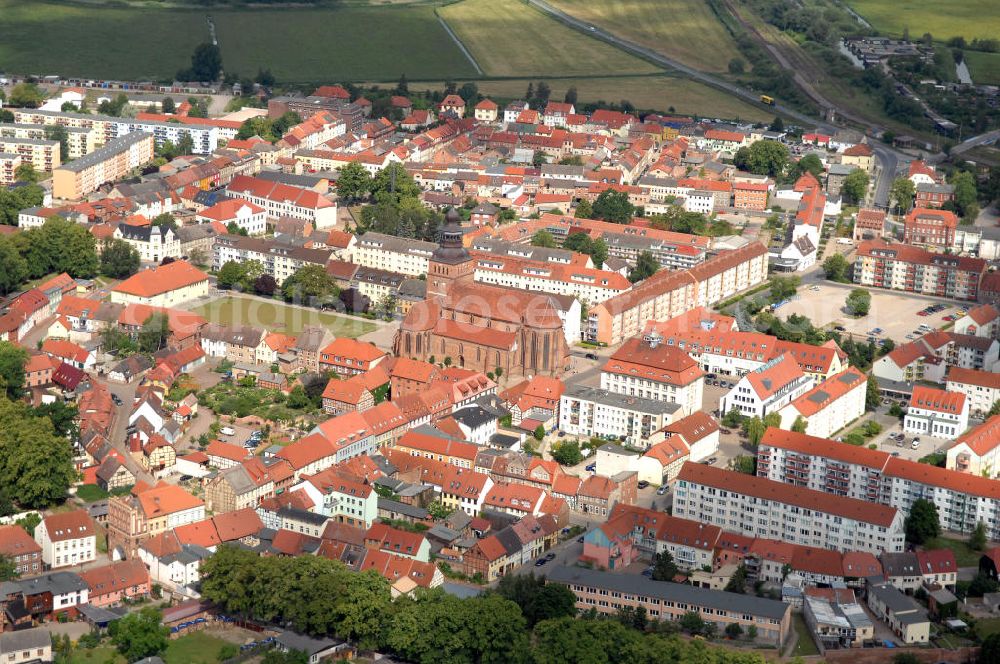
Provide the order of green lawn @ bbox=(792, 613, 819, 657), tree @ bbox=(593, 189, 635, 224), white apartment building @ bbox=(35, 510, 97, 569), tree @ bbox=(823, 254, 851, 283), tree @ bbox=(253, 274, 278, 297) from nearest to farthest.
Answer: green lawn @ bbox=(792, 613, 819, 657) < white apartment building @ bbox=(35, 510, 97, 569) < tree @ bbox=(253, 274, 278, 297) < tree @ bbox=(823, 254, 851, 283) < tree @ bbox=(593, 189, 635, 224)

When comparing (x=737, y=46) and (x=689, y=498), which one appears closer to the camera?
(x=689, y=498)

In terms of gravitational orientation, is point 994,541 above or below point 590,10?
below

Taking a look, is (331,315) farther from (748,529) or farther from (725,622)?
(725,622)

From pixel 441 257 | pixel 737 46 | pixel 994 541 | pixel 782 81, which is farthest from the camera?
pixel 737 46

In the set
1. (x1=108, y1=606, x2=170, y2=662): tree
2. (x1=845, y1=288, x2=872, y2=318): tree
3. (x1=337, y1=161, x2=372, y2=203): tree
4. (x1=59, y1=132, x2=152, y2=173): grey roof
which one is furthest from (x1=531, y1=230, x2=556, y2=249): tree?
(x1=108, y1=606, x2=170, y2=662): tree

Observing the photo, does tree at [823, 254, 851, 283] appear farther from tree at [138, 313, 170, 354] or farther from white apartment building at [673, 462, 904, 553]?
tree at [138, 313, 170, 354]

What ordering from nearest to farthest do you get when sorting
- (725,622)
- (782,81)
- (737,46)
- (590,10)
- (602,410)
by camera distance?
(725,622)
(602,410)
(782,81)
(737,46)
(590,10)

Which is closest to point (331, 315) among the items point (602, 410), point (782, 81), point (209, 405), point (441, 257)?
point (441, 257)
